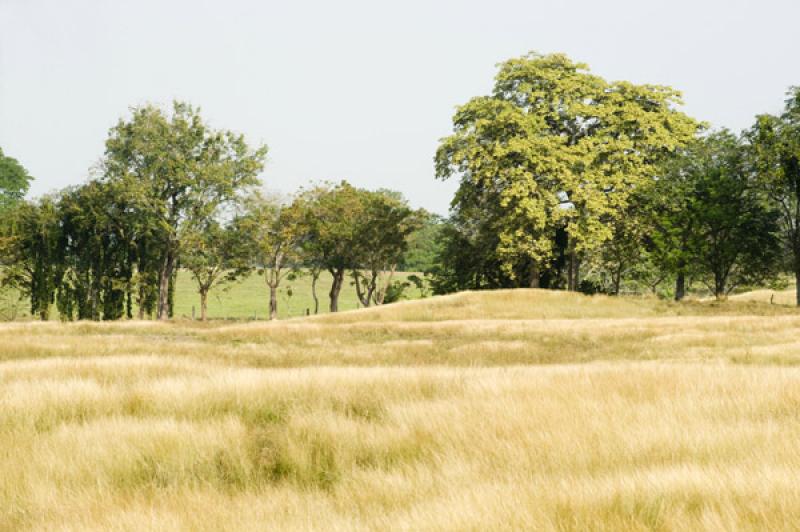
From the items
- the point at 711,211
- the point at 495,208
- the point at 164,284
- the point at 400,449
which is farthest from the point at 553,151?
the point at 400,449

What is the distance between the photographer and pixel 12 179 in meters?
87.9

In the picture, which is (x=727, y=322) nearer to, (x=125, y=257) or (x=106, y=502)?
(x=106, y=502)

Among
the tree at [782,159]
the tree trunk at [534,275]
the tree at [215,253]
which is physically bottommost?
the tree trunk at [534,275]

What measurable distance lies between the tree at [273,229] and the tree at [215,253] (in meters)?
0.97

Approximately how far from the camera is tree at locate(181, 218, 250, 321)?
176 feet

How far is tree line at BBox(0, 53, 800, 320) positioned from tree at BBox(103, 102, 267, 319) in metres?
0.13

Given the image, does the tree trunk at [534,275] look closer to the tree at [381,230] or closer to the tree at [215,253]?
the tree at [381,230]

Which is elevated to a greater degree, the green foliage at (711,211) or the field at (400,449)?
the green foliage at (711,211)

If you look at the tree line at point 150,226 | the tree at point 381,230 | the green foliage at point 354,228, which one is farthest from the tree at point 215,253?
the tree at point 381,230

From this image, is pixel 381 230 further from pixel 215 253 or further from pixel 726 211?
pixel 726 211

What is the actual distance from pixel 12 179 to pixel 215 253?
48100mm

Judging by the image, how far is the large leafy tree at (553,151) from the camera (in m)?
41.8

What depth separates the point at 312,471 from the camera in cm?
605

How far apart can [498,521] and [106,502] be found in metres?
2.83
